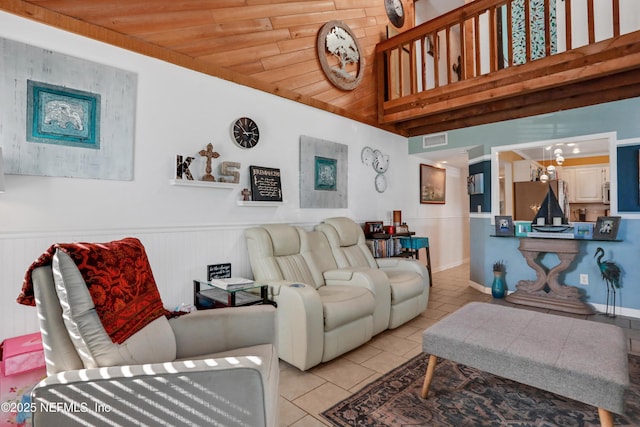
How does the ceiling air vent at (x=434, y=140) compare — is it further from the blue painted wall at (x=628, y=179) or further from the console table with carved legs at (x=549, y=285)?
the blue painted wall at (x=628, y=179)

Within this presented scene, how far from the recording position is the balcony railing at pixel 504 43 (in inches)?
130

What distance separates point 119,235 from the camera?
2.38 meters

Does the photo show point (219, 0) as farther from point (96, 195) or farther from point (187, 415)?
point (187, 415)

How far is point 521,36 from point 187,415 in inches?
210

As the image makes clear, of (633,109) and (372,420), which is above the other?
(633,109)

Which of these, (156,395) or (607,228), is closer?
(156,395)

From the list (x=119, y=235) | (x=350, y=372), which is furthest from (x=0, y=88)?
(x=350, y=372)

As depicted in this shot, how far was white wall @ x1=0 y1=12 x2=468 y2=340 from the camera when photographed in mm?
2027

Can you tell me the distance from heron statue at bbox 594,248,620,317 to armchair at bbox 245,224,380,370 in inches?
104

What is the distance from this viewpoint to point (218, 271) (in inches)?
114

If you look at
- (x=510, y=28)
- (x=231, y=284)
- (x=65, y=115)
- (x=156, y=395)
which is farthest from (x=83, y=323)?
(x=510, y=28)

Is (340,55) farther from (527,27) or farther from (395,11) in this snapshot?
(527,27)

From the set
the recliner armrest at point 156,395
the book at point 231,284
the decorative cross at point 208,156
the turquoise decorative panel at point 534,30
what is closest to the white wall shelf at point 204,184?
the decorative cross at point 208,156

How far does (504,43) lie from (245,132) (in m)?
4.05
